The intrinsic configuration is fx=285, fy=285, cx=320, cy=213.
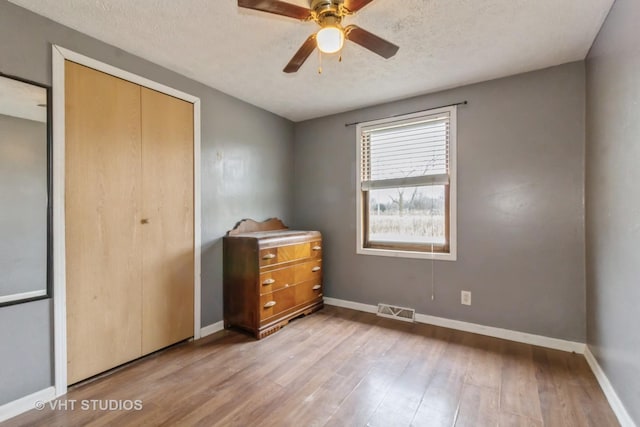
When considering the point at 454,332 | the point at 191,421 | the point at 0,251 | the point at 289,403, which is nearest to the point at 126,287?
the point at 0,251

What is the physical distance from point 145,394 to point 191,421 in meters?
0.46

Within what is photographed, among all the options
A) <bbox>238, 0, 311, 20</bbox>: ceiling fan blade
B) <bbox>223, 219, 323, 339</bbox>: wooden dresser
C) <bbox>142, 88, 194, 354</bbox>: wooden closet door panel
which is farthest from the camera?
<bbox>223, 219, 323, 339</bbox>: wooden dresser

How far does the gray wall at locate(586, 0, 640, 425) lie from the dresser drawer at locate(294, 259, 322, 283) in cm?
236

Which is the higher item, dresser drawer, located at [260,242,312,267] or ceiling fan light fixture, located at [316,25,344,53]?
ceiling fan light fixture, located at [316,25,344,53]

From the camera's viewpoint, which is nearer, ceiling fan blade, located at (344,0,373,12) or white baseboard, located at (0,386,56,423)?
ceiling fan blade, located at (344,0,373,12)

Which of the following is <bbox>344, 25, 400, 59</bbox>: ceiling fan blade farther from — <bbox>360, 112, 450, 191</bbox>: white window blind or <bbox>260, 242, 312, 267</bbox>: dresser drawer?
<bbox>260, 242, 312, 267</bbox>: dresser drawer

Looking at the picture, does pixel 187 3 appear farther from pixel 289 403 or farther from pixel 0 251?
pixel 289 403

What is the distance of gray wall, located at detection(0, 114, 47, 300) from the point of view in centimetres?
162

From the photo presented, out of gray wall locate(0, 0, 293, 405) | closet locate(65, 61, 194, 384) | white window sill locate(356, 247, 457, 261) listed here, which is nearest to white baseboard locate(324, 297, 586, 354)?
white window sill locate(356, 247, 457, 261)

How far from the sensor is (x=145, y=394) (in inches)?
70.7

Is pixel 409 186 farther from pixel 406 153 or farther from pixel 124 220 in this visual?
pixel 124 220

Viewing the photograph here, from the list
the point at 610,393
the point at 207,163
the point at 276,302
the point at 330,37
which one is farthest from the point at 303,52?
the point at 610,393

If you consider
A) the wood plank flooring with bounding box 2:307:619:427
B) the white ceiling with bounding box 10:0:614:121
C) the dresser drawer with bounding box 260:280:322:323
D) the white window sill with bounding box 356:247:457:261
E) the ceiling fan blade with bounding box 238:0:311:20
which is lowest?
the wood plank flooring with bounding box 2:307:619:427

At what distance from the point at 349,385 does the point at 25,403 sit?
1921 millimetres
